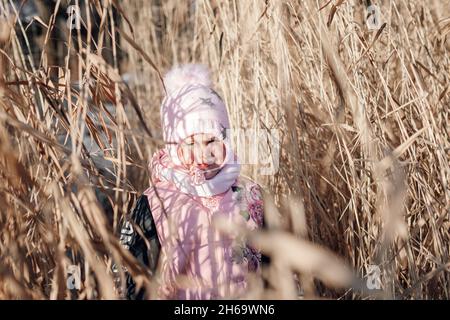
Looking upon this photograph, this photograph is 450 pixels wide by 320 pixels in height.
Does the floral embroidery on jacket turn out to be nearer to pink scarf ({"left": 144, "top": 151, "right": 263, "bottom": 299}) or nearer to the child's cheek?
pink scarf ({"left": 144, "top": 151, "right": 263, "bottom": 299})

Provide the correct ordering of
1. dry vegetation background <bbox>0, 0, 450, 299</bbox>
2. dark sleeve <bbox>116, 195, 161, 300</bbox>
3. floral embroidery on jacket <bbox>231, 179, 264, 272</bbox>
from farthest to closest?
floral embroidery on jacket <bbox>231, 179, 264, 272</bbox>
dark sleeve <bbox>116, 195, 161, 300</bbox>
dry vegetation background <bbox>0, 0, 450, 299</bbox>

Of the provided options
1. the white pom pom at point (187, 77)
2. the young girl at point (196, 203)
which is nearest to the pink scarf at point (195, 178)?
the young girl at point (196, 203)

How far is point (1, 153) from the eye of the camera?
1.00 meters

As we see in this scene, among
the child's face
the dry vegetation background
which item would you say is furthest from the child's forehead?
the dry vegetation background

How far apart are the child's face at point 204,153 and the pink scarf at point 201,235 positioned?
23 millimetres

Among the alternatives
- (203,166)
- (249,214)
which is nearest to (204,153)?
(203,166)

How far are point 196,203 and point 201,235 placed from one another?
0.20 ft

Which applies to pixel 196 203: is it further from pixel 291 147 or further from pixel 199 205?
pixel 291 147

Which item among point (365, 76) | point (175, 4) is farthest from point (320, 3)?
point (175, 4)

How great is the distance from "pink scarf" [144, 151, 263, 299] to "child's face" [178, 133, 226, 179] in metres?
0.02

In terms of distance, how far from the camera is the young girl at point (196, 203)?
1220mm

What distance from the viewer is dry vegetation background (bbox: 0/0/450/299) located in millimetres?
984
